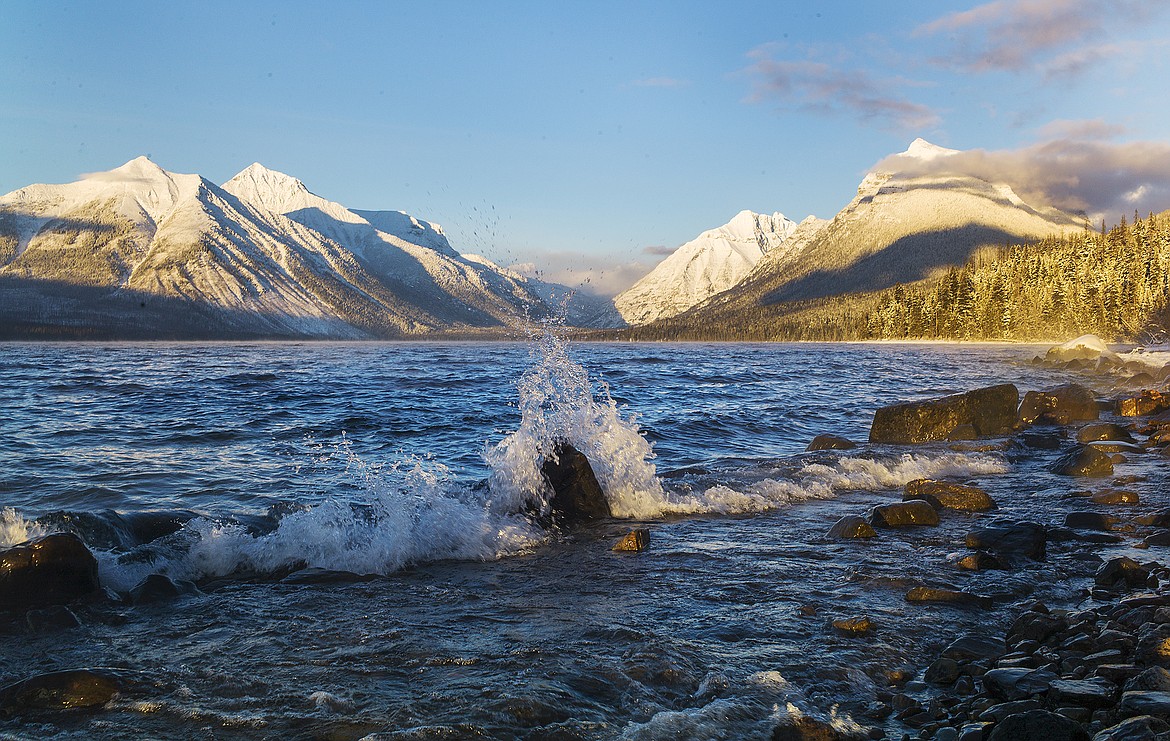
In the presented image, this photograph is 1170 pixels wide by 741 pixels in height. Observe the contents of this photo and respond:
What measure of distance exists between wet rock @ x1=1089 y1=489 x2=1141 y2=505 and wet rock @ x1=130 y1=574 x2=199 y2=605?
1373 cm

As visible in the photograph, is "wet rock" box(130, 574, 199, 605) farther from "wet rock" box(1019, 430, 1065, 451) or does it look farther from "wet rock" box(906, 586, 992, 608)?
"wet rock" box(1019, 430, 1065, 451)

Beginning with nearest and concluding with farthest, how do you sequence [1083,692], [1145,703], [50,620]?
[1145,703], [1083,692], [50,620]

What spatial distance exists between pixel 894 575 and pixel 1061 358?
55.4 metres

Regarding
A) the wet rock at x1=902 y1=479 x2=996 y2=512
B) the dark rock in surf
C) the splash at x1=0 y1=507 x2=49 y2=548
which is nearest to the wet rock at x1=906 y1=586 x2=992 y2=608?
the wet rock at x1=902 y1=479 x2=996 y2=512

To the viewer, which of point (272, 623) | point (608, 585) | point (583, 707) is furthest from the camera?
point (608, 585)

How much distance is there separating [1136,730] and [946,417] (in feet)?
57.5

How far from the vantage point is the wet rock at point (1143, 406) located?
24875 millimetres

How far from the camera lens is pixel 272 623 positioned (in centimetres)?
756

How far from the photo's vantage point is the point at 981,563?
9086 millimetres

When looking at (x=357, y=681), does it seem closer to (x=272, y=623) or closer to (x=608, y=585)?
(x=272, y=623)

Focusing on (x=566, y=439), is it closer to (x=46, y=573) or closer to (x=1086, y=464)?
(x=46, y=573)

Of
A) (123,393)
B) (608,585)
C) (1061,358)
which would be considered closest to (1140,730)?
(608,585)

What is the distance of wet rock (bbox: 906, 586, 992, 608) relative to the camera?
Answer: 7.88 meters

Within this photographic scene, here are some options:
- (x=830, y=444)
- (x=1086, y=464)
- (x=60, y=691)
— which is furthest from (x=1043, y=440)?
(x=60, y=691)
